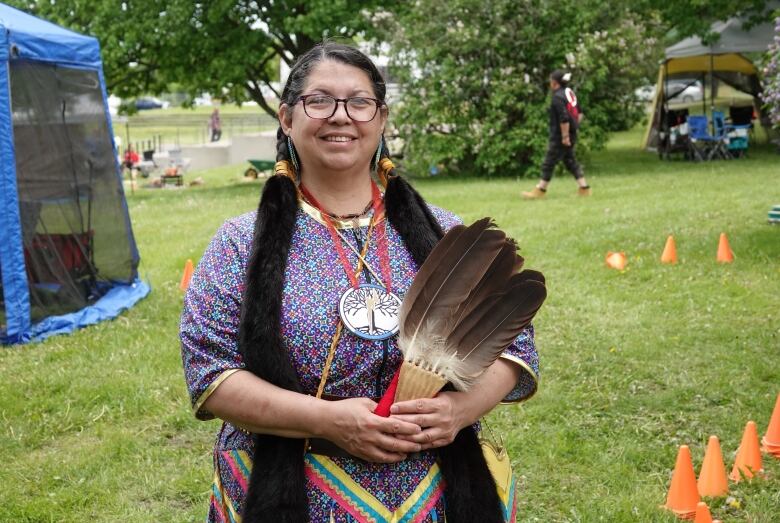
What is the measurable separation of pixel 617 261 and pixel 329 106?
688cm

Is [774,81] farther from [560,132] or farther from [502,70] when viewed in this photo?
[502,70]

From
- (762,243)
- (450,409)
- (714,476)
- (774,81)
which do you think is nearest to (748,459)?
(714,476)

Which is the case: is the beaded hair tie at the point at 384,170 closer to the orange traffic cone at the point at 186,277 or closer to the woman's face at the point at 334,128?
the woman's face at the point at 334,128

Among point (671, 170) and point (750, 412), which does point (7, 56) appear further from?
point (671, 170)

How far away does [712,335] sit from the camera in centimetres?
653

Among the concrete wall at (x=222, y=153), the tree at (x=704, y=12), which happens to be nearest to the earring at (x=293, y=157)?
the tree at (x=704, y=12)

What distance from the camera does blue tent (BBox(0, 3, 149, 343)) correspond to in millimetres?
7219

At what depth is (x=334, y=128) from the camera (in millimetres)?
2350

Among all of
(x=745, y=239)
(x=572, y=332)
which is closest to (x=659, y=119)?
(x=745, y=239)

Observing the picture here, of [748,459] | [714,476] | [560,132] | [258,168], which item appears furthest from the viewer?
[258,168]

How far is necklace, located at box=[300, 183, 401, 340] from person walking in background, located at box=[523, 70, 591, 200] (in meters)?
11.9

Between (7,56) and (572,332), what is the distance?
4859 millimetres

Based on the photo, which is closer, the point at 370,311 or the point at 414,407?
the point at 414,407

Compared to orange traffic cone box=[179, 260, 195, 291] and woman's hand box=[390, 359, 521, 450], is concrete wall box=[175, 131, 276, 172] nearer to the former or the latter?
orange traffic cone box=[179, 260, 195, 291]
